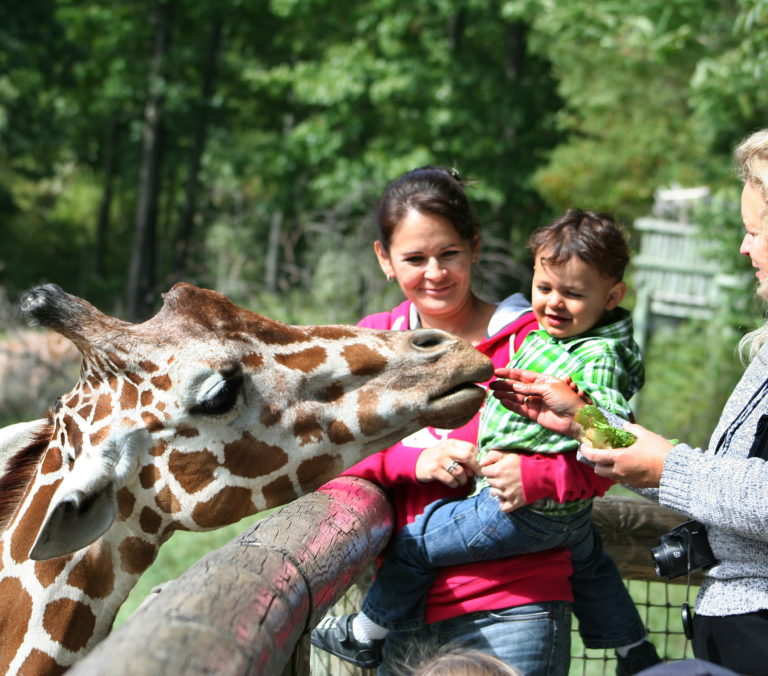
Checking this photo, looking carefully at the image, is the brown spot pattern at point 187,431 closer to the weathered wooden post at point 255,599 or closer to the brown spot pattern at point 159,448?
the brown spot pattern at point 159,448

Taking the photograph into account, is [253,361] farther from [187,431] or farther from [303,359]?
[187,431]

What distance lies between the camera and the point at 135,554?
2.66 metres

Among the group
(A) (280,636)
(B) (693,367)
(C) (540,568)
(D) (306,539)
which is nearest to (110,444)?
(D) (306,539)

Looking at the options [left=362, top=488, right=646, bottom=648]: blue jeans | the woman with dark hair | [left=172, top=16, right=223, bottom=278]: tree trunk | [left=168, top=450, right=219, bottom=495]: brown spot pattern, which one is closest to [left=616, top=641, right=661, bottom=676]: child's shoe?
[left=362, top=488, right=646, bottom=648]: blue jeans

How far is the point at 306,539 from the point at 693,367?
1189 cm

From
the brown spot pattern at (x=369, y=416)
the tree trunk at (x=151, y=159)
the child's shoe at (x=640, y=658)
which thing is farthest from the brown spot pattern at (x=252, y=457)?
the tree trunk at (x=151, y=159)

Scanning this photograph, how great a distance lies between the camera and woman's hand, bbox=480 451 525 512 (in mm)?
2508

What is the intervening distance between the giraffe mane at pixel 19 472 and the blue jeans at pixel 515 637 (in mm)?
1213

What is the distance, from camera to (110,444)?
2.55m

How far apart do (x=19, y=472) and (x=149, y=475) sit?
502mm

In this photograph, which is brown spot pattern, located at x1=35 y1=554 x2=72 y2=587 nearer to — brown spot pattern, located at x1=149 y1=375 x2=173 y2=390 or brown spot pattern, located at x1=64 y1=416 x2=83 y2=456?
brown spot pattern, located at x1=64 y1=416 x2=83 y2=456

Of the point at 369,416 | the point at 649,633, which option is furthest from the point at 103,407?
the point at 649,633

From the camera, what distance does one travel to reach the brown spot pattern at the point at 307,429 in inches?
104

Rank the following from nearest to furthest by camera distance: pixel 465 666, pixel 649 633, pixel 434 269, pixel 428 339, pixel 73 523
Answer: pixel 465 666
pixel 73 523
pixel 428 339
pixel 434 269
pixel 649 633
